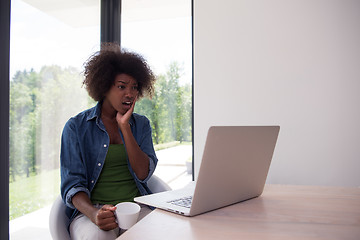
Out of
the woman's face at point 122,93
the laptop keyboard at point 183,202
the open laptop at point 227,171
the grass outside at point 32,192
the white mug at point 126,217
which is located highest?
the woman's face at point 122,93

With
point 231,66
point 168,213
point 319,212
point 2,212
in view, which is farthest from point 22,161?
point 319,212

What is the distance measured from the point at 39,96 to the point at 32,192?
2.21 ft

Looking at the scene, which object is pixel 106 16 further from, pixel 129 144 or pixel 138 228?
pixel 138 228

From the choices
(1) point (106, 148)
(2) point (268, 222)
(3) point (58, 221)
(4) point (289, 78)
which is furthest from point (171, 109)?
(2) point (268, 222)

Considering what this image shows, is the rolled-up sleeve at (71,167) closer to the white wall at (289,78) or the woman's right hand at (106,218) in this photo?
the woman's right hand at (106,218)

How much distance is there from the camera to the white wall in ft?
6.59

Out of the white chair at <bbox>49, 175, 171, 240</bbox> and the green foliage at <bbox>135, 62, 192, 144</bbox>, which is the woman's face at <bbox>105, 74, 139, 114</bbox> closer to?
the white chair at <bbox>49, 175, 171, 240</bbox>

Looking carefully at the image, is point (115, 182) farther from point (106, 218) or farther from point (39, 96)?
point (39, 96)

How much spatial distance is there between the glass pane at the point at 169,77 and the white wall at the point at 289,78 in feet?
0.99

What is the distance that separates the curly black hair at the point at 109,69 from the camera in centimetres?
175

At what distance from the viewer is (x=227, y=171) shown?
848 millimetres

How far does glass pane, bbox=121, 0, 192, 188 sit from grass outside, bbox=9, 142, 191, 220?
93 cm

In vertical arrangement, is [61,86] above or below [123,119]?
above

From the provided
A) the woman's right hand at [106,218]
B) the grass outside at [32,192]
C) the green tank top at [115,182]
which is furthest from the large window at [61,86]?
the woman's right hand at [106,218]
